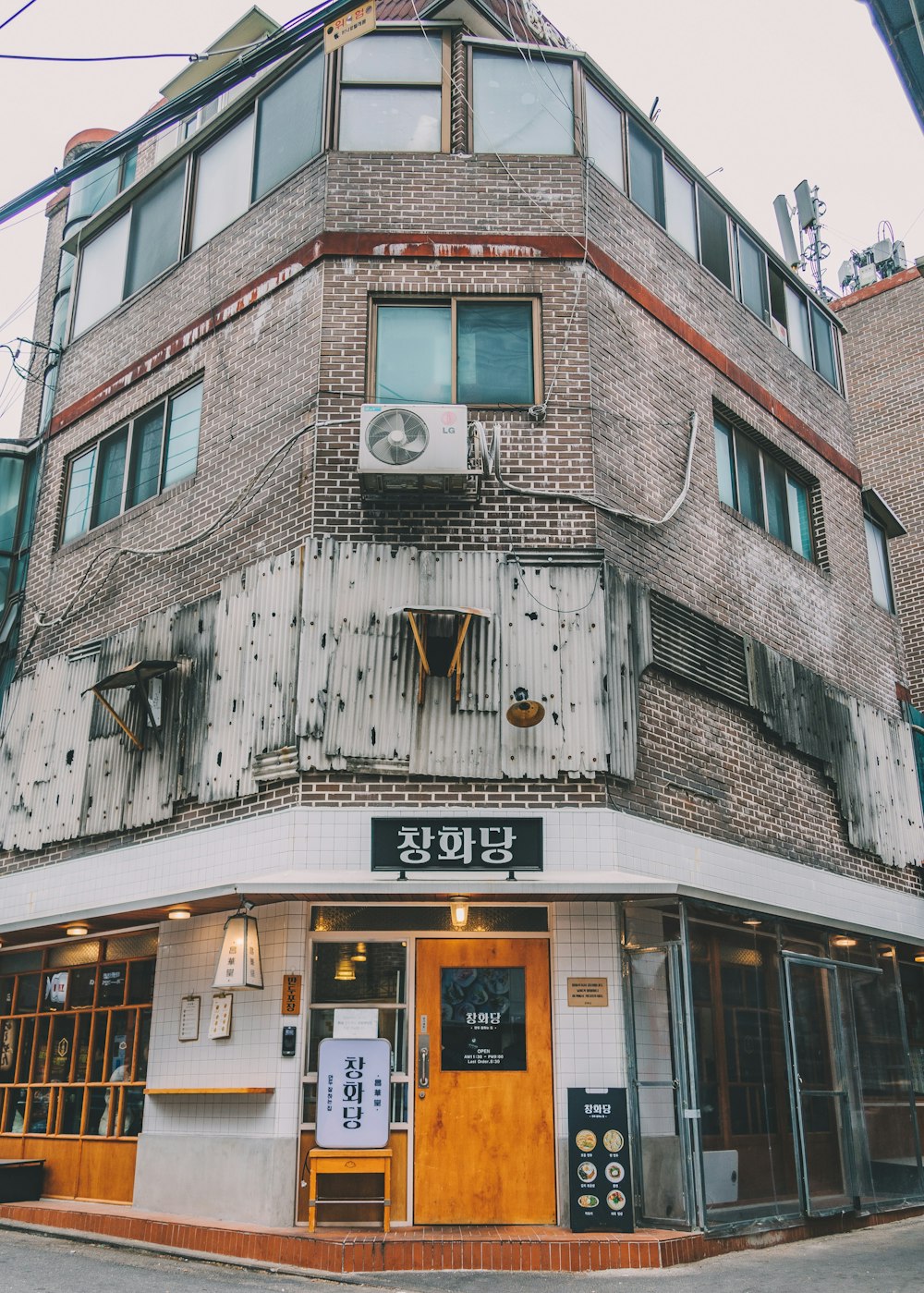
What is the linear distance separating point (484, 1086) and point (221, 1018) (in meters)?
2.51

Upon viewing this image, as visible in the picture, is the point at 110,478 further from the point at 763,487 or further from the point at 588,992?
the point at 588,992

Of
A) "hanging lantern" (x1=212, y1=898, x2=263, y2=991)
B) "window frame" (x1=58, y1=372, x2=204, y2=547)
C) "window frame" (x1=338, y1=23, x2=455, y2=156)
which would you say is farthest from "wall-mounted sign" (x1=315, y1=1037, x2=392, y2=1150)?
"window frame" (x1=338, y1=23, x2=455, y2=156)

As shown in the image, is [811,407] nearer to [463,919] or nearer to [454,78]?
[454,78]

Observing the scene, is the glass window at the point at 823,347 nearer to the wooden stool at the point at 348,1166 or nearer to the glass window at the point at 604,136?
the glass window at the point at 604,136

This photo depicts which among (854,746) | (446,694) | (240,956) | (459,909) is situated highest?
(854,746)

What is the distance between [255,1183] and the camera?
9.82m

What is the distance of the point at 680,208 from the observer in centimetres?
1502

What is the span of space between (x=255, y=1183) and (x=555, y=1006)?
2.98 meters

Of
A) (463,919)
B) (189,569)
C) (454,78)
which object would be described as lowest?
(463,919)

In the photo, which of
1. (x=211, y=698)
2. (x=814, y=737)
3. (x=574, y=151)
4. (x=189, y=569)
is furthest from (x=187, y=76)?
(x=814, y=737)

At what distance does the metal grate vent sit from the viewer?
39.1 ft

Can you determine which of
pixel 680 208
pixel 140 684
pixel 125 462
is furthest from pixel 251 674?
pixel 680 208

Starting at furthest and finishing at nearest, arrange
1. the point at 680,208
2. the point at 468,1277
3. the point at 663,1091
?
the point at 680,208 < the point at 663,1091 < the point at 468,1277

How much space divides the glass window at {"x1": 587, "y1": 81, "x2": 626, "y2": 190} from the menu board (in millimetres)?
10193
